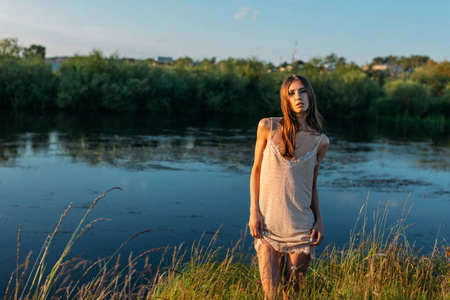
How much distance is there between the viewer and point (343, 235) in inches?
307

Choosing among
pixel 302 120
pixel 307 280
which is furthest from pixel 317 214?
pixel 307 280

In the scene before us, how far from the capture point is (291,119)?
3297 mm

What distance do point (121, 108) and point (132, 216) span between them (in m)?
28.6

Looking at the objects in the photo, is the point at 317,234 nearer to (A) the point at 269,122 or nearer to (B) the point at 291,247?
(B) the point at 291,247

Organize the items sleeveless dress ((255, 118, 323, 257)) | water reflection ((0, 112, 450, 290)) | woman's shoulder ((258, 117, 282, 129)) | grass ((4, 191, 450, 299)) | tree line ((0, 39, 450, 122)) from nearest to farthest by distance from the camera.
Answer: sleeveless dress ((255, 118, 323, 257)) → woman's shoulder ((258, 117, 282, 129)) → grass ((4, 191, 450, 299)) → water reflection ((0, 112, 450, 290)) → tree line ((0, 39, 450, 122))

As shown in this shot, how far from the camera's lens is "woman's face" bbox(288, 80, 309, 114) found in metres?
3.27

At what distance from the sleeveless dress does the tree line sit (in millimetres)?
31993

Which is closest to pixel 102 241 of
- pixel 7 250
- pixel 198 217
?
pixel 7 250

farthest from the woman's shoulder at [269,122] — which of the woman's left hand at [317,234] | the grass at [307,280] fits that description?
the grass at [307,280]

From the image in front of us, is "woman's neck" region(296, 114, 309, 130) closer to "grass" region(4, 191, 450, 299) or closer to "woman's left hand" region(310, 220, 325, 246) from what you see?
"woman's left hand" region(310, 220, 325, 246)

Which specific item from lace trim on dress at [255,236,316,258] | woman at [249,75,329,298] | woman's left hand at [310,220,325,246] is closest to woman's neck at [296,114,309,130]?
woman at [249,75,329,298]

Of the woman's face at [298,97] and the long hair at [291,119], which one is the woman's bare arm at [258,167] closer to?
the long hair at [291,119]

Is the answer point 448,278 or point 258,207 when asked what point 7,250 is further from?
point 448,278

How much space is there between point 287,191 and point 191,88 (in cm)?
3663
